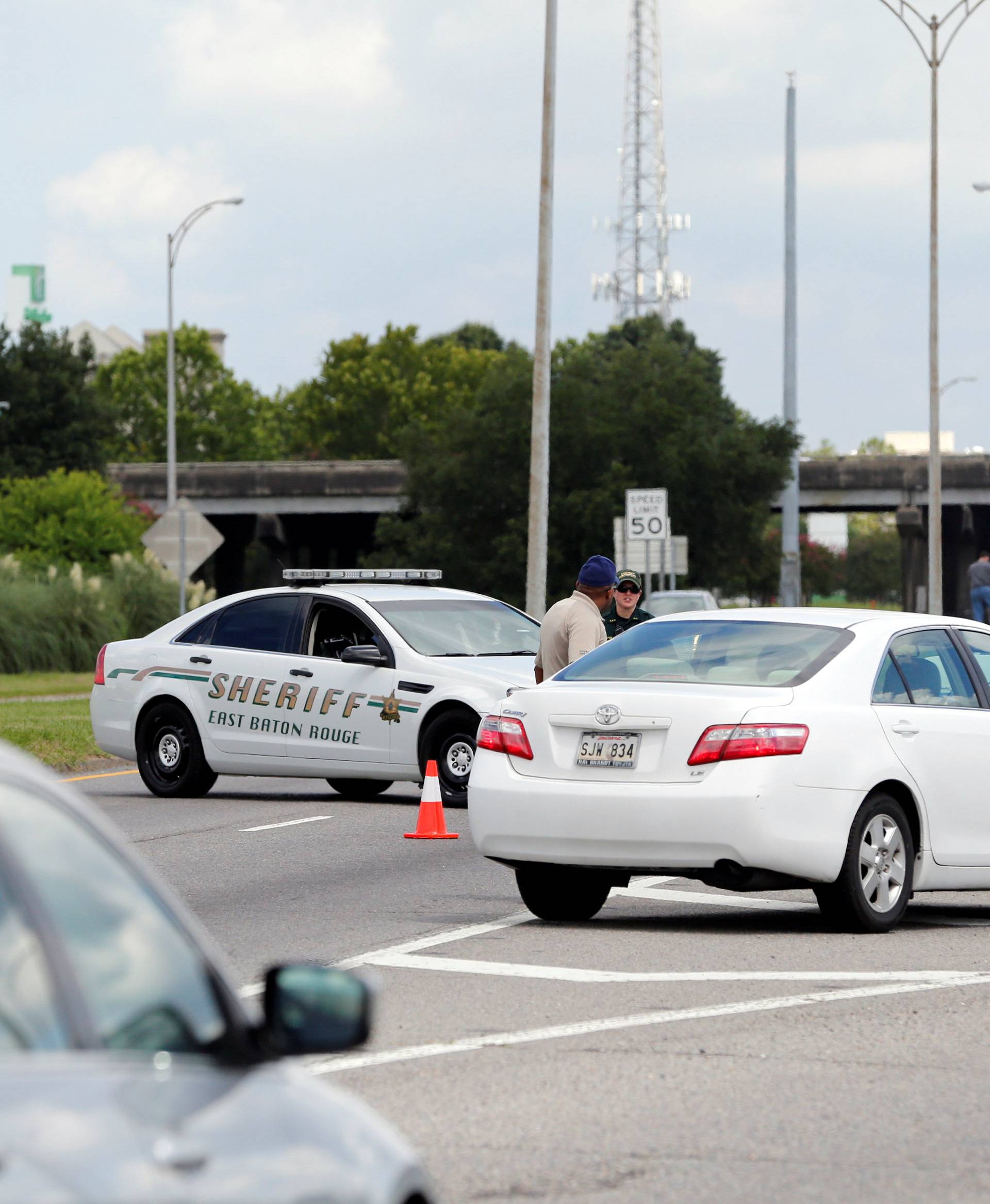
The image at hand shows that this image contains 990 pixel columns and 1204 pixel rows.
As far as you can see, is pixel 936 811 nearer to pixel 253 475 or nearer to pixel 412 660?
pixel 412 660

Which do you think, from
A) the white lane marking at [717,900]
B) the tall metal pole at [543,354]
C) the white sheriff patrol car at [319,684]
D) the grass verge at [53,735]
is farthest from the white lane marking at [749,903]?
the tall metal pole at [543,354]

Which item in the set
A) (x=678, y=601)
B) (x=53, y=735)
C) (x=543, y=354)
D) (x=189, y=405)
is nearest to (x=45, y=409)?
(x=678, y=601)

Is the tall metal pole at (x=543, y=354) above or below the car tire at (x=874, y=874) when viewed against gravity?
above

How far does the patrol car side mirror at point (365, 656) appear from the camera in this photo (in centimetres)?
1670

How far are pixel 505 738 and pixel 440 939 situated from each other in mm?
990

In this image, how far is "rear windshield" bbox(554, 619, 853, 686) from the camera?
396 inches

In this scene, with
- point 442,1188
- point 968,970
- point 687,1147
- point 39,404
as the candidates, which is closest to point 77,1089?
point 442,1188

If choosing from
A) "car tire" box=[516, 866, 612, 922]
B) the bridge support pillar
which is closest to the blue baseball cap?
"car tire" box=[516, 866, 612, 922]

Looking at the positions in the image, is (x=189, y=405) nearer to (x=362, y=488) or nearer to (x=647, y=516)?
(x=362, y=488)

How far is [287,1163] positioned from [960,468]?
8142 cm

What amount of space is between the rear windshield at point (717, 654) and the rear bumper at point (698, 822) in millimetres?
571

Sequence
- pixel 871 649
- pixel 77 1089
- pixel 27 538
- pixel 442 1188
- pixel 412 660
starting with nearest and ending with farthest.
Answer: pixel 77 1089 < pixel 442 1188 < pixel 871 649 < pixel 412 660 < pixel 27 538

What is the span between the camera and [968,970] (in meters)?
9.05

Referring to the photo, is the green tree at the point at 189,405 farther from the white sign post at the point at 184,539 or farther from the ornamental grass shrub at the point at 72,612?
the white sign post at the point at 184,539
